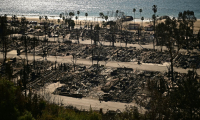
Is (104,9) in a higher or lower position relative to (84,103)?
higher

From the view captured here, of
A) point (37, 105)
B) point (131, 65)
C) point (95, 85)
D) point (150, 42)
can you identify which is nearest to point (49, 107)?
point (37, 105)

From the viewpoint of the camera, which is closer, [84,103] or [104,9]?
[84,103]

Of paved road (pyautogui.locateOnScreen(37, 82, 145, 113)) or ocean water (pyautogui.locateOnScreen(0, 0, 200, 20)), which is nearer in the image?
paved road (pyautogui.locateOnScreen(37, 82, 145, 113))

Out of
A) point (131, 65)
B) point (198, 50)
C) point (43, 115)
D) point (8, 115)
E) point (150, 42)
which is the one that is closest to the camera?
point (8, 115)

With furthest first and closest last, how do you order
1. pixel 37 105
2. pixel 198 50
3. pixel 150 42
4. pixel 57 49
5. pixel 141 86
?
1. pixel 150 42
2. pixel 57 49
3. pixel 198 50
4. pixel 141 86
5. pixel 37 105

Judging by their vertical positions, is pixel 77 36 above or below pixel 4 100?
above

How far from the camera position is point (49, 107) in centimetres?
2566

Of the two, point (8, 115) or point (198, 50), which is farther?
point (198, 50)

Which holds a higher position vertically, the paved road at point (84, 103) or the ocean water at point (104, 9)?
the ocean water at point (104, 9)

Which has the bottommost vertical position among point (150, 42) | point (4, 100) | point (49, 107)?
point (49, 107)

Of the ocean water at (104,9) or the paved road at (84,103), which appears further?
the ocean water at (104,9)

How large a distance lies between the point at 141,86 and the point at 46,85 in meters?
13.5

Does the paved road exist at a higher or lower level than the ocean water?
lower

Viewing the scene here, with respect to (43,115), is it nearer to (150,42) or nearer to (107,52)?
(107,52)
